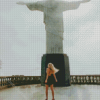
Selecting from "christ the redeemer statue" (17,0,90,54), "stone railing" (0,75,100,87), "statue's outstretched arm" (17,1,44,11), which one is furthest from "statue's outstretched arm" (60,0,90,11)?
"stone railing" (0,75,100,87)

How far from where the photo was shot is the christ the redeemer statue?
13.3 m

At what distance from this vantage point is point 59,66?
12.9m

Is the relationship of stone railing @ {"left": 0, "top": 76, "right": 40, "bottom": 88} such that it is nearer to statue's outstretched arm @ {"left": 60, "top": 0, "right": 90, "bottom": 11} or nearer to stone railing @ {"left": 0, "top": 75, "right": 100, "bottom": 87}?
stone railing @ {"left": 0, "top": 75, "right": 100, "bottom": 87}

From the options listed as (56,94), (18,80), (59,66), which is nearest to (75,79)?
(59,66)

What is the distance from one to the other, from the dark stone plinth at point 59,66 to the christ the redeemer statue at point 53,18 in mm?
502

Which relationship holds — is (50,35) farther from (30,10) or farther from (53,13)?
(30,10)

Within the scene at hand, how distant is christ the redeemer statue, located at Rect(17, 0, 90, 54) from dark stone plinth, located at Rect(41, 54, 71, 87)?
0.50 m

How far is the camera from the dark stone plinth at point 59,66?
12.7m

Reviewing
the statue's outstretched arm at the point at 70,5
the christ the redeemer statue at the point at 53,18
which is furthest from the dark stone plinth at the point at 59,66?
the statue's outstretched arm at the point at 70,5

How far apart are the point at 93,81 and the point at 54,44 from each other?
5765 mm

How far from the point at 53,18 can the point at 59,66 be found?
4145 millimetres

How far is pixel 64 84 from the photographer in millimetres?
12633

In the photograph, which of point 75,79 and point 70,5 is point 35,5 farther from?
point 75,79

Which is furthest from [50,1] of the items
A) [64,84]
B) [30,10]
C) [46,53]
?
[64,84]
